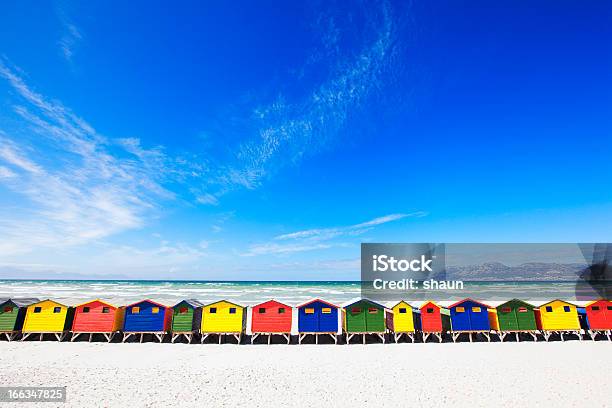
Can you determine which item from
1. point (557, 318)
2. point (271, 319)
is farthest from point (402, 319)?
point (557, 318)

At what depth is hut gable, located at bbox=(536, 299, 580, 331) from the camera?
→ 2548cm

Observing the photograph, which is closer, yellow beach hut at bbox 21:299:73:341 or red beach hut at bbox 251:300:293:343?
yellow beach hut at bbox 21:299:73:341

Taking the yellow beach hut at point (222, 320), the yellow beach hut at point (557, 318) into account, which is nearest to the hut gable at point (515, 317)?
the yellow beach hut at point (557, 318)

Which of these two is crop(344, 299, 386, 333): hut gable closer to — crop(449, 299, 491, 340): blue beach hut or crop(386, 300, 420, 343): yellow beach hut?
crop(386, 300, 420, 343): yellow beach hut

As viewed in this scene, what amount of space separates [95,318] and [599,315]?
124 ft

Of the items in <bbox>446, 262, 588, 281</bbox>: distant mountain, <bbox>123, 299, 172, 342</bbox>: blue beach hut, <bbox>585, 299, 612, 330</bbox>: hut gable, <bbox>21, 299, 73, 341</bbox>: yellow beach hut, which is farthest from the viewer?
<bbox>446, 262, 588, 281</bbox>: distant mountain

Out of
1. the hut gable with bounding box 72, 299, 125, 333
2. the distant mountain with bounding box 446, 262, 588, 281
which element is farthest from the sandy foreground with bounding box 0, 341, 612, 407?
the distant mountain with bounding box 446, 262, 588, 281

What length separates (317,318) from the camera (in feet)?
81.7

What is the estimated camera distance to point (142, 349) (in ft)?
72.2

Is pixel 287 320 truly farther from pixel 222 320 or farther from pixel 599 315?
pixel 599 315

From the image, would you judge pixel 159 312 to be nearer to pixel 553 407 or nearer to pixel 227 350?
pixel 227 350

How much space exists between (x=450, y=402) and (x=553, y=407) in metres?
3.74

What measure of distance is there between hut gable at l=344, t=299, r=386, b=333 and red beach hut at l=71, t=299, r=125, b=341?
1689cm

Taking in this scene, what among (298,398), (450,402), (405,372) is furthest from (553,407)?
(298,398)
